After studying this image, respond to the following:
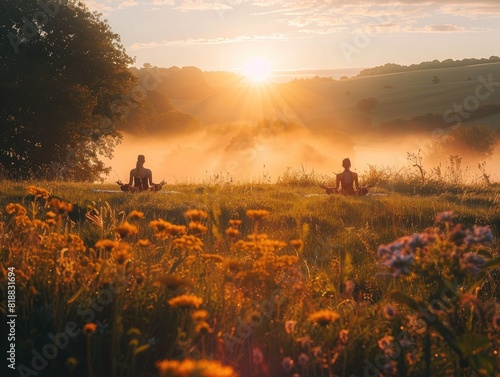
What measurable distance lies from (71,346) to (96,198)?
29.2 feet

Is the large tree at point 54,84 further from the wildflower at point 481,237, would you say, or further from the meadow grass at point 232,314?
the wildflower at point 481,237

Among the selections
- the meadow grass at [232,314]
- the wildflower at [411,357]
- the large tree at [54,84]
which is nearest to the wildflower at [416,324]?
the meadow grass at [232,314]

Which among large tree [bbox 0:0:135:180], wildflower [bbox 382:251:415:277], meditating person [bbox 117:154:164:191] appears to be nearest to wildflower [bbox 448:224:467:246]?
wildflower [bbox 382:251:415:277]

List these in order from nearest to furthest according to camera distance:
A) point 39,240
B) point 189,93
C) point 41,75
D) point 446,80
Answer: point 39,240, point 41,75, point 446,80, point 189,93

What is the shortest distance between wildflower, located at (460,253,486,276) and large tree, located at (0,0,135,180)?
23.8 m

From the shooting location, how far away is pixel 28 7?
28.4m

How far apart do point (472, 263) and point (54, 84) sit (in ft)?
81.7

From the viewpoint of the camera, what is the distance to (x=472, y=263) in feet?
11.6

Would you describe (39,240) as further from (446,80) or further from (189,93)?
(189,93)

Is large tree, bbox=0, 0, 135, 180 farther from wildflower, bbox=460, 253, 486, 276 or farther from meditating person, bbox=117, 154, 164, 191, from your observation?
wildflower, bbox=460, 253, 486, 276

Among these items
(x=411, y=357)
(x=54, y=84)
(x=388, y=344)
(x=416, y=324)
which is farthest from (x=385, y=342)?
(x=54, y=84)

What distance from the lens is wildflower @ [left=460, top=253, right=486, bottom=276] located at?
3.52 meters

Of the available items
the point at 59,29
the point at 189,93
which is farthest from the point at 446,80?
the point at 59,29

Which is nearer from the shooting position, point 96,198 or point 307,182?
point 96,198
